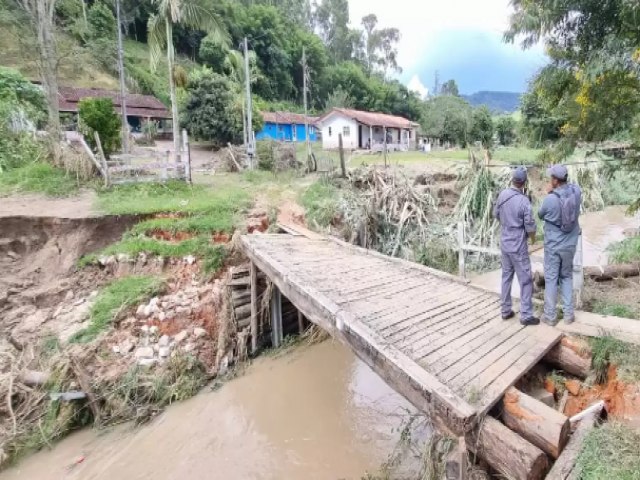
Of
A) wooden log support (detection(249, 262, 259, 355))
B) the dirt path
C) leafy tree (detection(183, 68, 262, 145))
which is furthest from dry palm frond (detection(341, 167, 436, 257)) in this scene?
leafy tree (detection(183, 68, 262, 145))

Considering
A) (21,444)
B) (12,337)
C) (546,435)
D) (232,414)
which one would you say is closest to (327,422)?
(232,414)

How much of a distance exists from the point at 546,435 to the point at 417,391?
980 mm

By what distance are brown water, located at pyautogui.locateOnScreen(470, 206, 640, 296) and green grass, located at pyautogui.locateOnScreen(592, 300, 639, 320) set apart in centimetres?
275

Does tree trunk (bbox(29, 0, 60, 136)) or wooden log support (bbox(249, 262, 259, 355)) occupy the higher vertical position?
tree trunk (bbox(29, 0, 60, 136))

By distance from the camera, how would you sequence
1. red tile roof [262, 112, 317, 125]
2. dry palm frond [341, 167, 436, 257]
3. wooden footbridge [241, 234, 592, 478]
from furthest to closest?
red tile roof [262, 112, 317, 125] < dry palm frond [341, 167, 436, 257] < wooden footbridge [241, 234, 592, 478]

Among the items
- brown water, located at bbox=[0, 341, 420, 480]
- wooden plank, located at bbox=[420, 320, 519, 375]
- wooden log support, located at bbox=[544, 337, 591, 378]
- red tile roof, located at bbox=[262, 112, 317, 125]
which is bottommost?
brown water, located at bbox=[0, 341, 420, 480]

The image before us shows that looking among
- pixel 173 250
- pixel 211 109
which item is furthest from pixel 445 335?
pixel 211 109

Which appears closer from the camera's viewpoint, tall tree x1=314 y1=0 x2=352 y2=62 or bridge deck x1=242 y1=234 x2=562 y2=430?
bridge deck x1=242 y1=234 x2=562 y2=430

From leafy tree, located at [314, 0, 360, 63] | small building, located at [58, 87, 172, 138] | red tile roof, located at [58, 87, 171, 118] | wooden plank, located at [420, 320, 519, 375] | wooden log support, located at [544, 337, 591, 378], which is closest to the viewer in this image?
wooden plank, located at [420, 320, 519, 375]

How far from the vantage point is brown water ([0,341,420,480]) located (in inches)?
204

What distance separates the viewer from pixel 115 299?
7574 mm

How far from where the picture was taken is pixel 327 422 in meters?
5.93

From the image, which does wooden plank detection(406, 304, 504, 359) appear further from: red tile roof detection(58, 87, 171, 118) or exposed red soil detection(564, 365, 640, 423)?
red tile roof detection(58, 87, 171, 118)

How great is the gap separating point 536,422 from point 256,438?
386 cm
